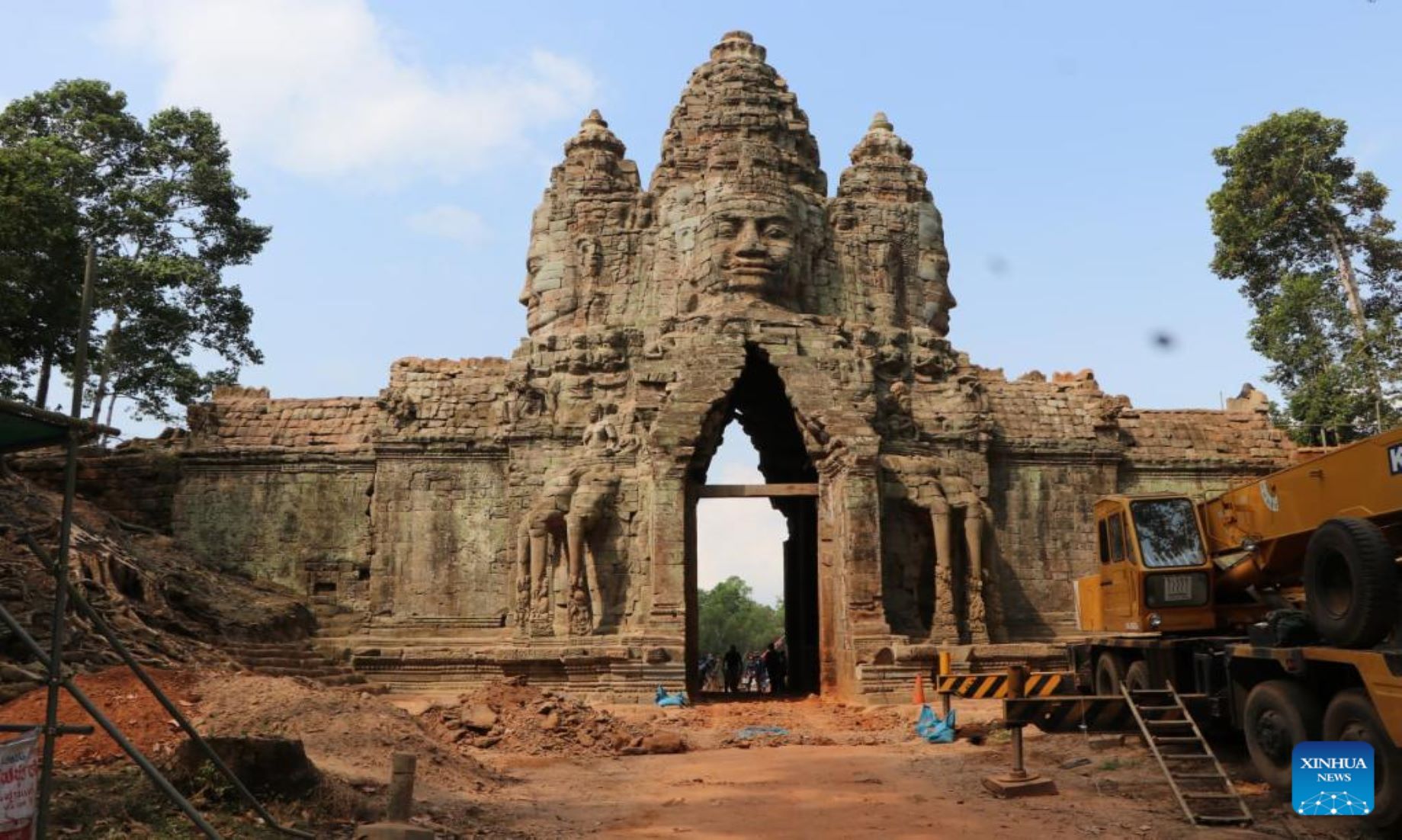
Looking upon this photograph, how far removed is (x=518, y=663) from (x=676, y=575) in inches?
113

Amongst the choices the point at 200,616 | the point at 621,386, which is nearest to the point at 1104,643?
the point at 621,386

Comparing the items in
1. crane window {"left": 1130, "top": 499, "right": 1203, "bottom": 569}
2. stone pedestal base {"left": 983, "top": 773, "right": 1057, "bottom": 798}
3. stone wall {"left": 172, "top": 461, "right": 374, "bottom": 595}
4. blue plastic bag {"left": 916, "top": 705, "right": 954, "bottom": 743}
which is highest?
stone wall {"left": 172, "top": 461, "right": 374, "bottom": 595}

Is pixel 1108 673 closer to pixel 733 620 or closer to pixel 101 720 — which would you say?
pixel 101 720

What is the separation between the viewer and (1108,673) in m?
12.5

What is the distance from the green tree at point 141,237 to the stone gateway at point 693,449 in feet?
16.2

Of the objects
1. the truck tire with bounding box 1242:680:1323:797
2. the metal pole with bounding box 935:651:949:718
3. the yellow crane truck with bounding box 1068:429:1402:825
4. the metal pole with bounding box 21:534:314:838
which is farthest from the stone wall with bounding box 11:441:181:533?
the truck tire with bounding box 1242:680:1323:797

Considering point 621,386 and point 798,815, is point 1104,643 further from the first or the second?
point 621,386

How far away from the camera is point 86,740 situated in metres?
8.82

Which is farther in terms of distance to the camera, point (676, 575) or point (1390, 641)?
point (676, 575)

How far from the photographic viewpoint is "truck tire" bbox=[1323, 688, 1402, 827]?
24.1ft

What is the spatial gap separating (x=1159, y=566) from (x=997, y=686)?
6.81ft

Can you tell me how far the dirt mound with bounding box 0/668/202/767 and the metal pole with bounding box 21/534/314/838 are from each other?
1385mm

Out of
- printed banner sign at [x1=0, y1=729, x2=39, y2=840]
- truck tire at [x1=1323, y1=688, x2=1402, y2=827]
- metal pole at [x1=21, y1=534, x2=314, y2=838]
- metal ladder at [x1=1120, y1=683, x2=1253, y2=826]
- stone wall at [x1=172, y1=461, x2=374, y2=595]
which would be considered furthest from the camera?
stone wall at [x1=172, y1=461, x2=374, y2=595]

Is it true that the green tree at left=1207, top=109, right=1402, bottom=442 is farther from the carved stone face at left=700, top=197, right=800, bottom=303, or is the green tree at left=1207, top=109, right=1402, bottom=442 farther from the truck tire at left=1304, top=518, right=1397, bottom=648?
the truck tire at left=1304, top=518, right=1397, bottom=648
